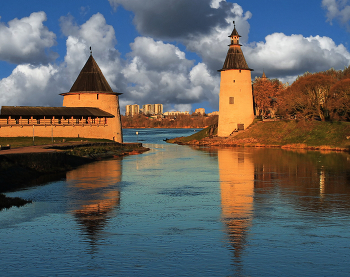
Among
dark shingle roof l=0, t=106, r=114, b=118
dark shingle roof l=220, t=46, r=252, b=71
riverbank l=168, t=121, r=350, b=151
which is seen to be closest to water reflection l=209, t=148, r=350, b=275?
riverbank l=168, t=121, r=350, b=151

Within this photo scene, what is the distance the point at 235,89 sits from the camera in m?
60.3

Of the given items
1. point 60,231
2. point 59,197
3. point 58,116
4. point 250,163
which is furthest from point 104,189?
point 58,116

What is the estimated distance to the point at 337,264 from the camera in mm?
10055

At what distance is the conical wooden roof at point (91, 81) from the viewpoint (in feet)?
175

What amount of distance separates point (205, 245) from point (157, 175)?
614 inches

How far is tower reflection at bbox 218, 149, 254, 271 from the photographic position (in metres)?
11.9

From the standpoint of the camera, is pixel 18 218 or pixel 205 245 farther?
pixel 18 218

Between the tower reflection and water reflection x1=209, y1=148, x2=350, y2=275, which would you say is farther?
water reflection x1=209, y1=148, x2=350, y2=275

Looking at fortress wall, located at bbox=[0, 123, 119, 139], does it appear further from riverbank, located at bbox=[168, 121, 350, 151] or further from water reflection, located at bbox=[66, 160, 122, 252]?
water reflection, located at bbox=[66, 160, 122, 252]

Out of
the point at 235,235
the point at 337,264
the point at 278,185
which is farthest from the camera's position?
the point at 278,185

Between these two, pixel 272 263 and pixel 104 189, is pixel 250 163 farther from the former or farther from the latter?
pixel 272 263

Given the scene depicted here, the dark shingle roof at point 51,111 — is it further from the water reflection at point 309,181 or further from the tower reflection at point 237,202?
the tower reflection at point 237,202

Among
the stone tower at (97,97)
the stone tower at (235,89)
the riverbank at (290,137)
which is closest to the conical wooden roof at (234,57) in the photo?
the stone tower at (235,89)

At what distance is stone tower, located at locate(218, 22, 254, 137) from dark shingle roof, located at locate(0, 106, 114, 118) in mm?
17534
